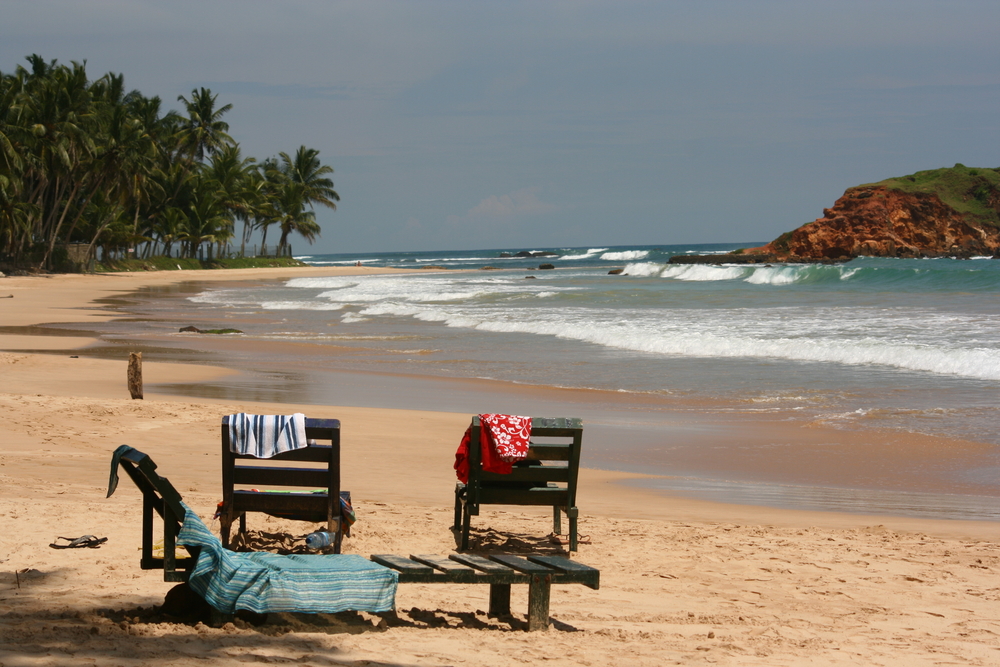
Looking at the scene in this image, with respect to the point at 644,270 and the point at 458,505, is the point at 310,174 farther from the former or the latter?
the point at 458,505

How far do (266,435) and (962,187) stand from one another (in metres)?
89.7

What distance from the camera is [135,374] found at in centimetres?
1056

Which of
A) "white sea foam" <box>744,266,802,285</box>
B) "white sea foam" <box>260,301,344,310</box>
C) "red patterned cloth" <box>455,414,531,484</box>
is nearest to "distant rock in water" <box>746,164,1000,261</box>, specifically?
"white sea foam" <box>744,266,802,285</box>

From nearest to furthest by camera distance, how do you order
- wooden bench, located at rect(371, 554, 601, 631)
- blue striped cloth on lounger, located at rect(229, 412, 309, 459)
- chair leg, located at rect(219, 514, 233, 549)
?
wooden bench, located at rect(371, 554, 601, 631)
blue striped cloth on lounger, located at rect(229, 412, 309, 459)
chair leg, located at rect(219, 514, 233, 549)

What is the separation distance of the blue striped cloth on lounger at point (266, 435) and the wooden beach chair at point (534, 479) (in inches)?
42.7

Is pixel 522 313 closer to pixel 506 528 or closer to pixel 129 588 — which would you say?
pixel 506 528

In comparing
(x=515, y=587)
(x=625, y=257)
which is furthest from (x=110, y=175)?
(x=625, y=257)

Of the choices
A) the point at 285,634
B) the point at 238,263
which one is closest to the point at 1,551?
the point at 285,634

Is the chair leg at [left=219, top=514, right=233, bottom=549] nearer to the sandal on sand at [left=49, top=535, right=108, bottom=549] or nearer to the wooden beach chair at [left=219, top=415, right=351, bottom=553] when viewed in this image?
the wooden beach chair at [left=219, top=415, right=351, bottom=553]

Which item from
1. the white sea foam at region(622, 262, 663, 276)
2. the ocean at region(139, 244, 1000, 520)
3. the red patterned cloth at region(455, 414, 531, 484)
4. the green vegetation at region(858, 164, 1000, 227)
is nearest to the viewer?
the red patterned cloth at region(455, 414, 531, 484)

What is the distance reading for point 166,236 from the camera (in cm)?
6638

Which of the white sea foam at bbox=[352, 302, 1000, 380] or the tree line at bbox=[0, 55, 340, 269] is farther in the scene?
the tree line at bbox=[0, 55, 340, 269]

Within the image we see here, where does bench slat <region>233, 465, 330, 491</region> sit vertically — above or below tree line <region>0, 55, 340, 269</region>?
below

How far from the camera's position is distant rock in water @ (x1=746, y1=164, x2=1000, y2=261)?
76125mm
